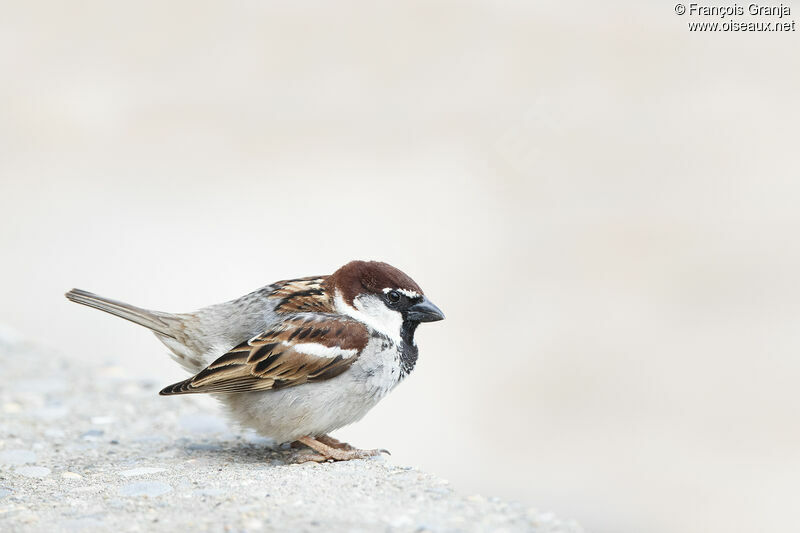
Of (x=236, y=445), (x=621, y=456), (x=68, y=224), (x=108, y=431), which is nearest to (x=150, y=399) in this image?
(x=108, y=431)

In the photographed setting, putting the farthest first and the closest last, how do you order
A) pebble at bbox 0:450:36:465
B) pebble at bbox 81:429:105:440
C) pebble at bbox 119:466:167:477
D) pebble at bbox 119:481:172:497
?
pebble at bbox 81:429:105:440
pebble at bbox 0:450:36:465
pebble at bbox 119:466:167:477
pebble at bbox 119:481:172:497

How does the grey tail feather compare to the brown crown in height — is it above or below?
below

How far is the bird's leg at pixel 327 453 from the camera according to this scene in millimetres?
4391

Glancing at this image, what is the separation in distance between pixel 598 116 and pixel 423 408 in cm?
530

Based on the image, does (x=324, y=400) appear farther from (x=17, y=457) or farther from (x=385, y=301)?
(x=17, y=457)

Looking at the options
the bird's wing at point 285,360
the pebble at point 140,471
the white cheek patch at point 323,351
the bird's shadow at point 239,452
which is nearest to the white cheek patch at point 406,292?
the bird's wing at point 285,360

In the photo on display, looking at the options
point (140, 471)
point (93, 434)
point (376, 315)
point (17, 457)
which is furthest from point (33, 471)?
point (376, 315)

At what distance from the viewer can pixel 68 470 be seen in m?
4.55

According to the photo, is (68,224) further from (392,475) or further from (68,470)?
(392,475)

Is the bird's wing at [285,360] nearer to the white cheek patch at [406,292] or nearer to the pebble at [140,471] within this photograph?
the white cheek patch at [406,292]

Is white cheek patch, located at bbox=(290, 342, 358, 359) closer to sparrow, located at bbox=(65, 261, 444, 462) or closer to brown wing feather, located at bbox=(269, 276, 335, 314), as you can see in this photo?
sparrow, located at bbox=(65, 261, 444, 462)

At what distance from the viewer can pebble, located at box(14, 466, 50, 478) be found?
4.48 meters

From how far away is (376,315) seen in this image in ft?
15.0

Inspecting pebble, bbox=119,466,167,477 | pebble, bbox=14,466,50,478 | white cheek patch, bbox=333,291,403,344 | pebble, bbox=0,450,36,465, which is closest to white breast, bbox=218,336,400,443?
white cheek patch, bbox=333,291,403,344
